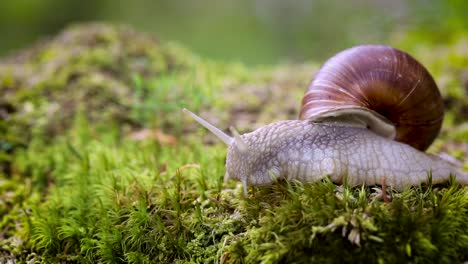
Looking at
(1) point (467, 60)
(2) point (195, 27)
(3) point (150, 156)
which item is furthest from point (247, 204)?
(2) point (195, 27)

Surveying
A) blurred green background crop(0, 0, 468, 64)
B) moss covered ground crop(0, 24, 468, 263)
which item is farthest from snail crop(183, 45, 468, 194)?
blurred green background crop(0, 0, 468, 64)

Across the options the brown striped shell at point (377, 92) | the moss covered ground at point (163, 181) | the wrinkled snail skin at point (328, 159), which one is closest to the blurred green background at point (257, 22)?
the moss covered ground at point (163, 181)

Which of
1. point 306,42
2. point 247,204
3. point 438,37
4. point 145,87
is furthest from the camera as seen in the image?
point 306,42

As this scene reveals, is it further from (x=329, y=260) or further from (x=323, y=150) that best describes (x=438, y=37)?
(x=329, y=260)

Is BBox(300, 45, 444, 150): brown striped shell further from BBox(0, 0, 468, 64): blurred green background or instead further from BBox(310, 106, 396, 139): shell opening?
BBox(0, 0, 468, 64): blurred green background

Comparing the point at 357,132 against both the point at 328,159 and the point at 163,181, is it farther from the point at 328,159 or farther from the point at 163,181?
the point at 163,181

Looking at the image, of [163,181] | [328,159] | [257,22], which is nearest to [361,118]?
[328,159]

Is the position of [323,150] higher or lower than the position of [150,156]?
higher
